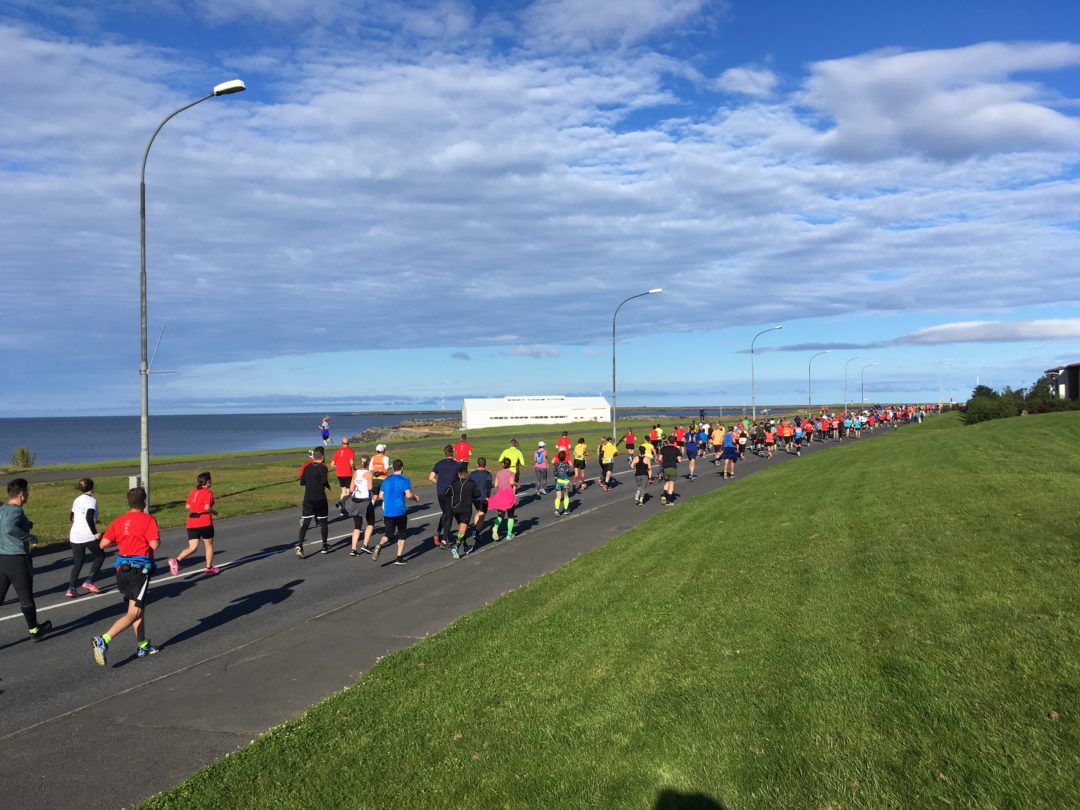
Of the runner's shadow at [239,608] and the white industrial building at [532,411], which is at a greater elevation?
the white industrial building at [532,411]

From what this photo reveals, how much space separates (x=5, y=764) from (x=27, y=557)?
4.33 meters

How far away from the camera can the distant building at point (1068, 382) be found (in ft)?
193

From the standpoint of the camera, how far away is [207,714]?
6750 millimetres

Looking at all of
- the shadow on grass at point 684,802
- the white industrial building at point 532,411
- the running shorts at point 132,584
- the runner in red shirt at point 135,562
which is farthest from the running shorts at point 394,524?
the white industrial building at point 532,411

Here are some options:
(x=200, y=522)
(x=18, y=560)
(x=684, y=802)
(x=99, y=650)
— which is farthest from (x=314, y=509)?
(x=684, y=802)

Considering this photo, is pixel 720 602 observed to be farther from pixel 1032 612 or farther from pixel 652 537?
pixel 652 537

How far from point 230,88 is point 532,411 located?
86.3 metres


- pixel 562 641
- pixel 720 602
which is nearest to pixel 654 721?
pixel 562 641

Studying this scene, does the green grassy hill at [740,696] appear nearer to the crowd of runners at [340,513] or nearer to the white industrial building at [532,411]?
the crowd of runners at [340,513]

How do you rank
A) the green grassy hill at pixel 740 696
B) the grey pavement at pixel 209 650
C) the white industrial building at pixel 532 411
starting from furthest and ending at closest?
the white industrial building at pixel 532 411, the grey pavement at pixel 209 650, the green grassy hill at pixel 740 696

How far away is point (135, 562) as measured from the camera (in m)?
8.43

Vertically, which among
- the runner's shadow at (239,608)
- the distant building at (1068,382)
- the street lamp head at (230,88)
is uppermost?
the street lamp head at (230,88)

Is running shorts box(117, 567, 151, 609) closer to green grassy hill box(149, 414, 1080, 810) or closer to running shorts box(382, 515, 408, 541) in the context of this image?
green grassy hill box(149, 414, 1080, 810)

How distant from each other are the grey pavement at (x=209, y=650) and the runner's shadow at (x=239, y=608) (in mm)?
27
